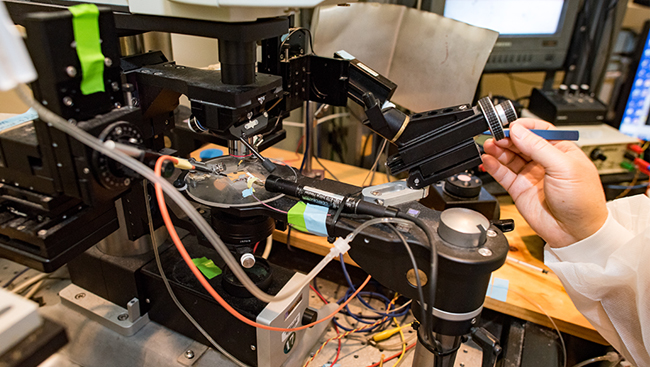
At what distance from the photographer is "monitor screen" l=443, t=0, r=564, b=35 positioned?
1333 mm

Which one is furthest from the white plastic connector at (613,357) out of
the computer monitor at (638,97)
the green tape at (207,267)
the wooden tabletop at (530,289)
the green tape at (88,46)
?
the green tape at (88,46)

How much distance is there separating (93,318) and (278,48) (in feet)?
2.25

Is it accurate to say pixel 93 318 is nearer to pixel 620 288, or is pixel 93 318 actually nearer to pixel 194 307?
pixel 194 307

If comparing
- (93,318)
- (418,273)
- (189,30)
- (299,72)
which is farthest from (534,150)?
(93,318)

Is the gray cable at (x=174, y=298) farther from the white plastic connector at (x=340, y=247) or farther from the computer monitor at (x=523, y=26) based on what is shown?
the computer monitor at (x=523, y=26)

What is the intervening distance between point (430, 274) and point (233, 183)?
36 cm

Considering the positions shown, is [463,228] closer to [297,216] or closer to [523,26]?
[297,216]

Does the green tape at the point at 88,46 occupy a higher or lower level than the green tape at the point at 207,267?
higher

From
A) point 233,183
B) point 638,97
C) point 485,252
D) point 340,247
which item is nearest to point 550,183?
point 485,252

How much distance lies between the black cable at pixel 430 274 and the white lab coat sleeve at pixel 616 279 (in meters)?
0.37

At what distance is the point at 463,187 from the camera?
1.05 metres

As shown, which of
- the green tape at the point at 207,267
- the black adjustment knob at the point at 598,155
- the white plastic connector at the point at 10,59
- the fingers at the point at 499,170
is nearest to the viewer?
the white plastic connector at the point at 10,59

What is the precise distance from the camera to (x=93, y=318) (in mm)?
880

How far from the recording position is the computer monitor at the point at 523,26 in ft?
4.41
